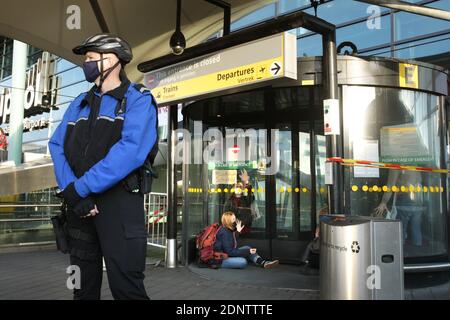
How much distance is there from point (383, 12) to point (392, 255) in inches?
493

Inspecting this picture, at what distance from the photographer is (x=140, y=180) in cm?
241

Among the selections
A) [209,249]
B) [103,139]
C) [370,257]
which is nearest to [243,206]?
[209,249]

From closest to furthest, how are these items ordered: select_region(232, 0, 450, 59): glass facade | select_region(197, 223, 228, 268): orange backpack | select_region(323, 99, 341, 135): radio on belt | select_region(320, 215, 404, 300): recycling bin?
select_region(320, 215, 404, 300): recycling bin < select_region(323, 99, 341, 135): radio on belt < select_region(197, 223, 228, 268): orange backpack < select_region(232, 0, 450, 59): glass facade

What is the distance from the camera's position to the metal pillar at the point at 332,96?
5.19 m

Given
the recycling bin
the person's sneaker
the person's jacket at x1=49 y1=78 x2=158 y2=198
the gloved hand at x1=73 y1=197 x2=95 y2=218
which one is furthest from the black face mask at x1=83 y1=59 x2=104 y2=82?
the person's sneaker

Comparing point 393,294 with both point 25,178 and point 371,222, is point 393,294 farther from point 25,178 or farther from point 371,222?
point 25,178

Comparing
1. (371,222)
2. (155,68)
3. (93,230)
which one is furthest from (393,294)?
(155,68)

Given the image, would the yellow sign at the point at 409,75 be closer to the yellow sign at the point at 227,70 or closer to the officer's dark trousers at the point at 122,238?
the yellow sign at the point at 227,70

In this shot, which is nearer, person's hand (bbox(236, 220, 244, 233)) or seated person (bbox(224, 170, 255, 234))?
person's hand (bbox(236, 220, 244, 233))

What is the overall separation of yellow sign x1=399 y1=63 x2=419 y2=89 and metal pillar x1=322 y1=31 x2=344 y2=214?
3.99 ft

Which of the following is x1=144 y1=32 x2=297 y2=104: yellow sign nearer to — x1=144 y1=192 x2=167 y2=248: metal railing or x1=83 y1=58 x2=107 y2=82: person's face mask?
x1=144 y1=192 x2=167 y2=248: metal railing

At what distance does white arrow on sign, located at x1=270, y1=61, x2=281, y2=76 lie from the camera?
512 centimetres

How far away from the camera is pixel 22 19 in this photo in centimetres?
751

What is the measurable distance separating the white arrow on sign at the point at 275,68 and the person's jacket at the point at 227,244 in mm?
2943
